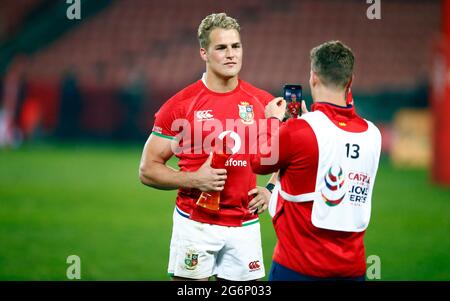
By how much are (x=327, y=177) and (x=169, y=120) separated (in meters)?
1.38

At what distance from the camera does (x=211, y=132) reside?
482 centimetres

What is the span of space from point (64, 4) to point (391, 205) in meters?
20.2

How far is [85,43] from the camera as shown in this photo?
29.2 m

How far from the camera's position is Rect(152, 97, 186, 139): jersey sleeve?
189 inches

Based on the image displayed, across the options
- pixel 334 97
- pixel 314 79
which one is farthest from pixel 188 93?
pixel 334 97

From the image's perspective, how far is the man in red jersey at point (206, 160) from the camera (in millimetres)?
4793

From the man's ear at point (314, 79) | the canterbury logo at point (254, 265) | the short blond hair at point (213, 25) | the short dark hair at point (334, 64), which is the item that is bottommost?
the canterbury logo at point (254, 265)

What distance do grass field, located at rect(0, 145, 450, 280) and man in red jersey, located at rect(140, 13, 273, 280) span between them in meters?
2.87

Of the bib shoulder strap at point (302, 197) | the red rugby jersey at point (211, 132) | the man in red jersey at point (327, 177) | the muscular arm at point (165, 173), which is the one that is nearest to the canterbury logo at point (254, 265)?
the red rugby jersey at point (211, 132)

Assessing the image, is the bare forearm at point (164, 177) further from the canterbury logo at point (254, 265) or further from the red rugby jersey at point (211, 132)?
the canterbury logo at point (254, 265)

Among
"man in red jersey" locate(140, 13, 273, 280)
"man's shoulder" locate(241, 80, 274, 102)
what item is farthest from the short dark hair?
"man's shoulder" locate(241, 80, 274, 102)

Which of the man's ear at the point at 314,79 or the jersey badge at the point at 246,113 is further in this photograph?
the jersey badge at the point at 246,113

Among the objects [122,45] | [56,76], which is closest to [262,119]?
[56,76]

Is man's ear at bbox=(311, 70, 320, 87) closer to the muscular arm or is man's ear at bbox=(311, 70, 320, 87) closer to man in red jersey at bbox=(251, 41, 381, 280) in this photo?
man in red jersey at bbox=(251, 41, 381, 280)
